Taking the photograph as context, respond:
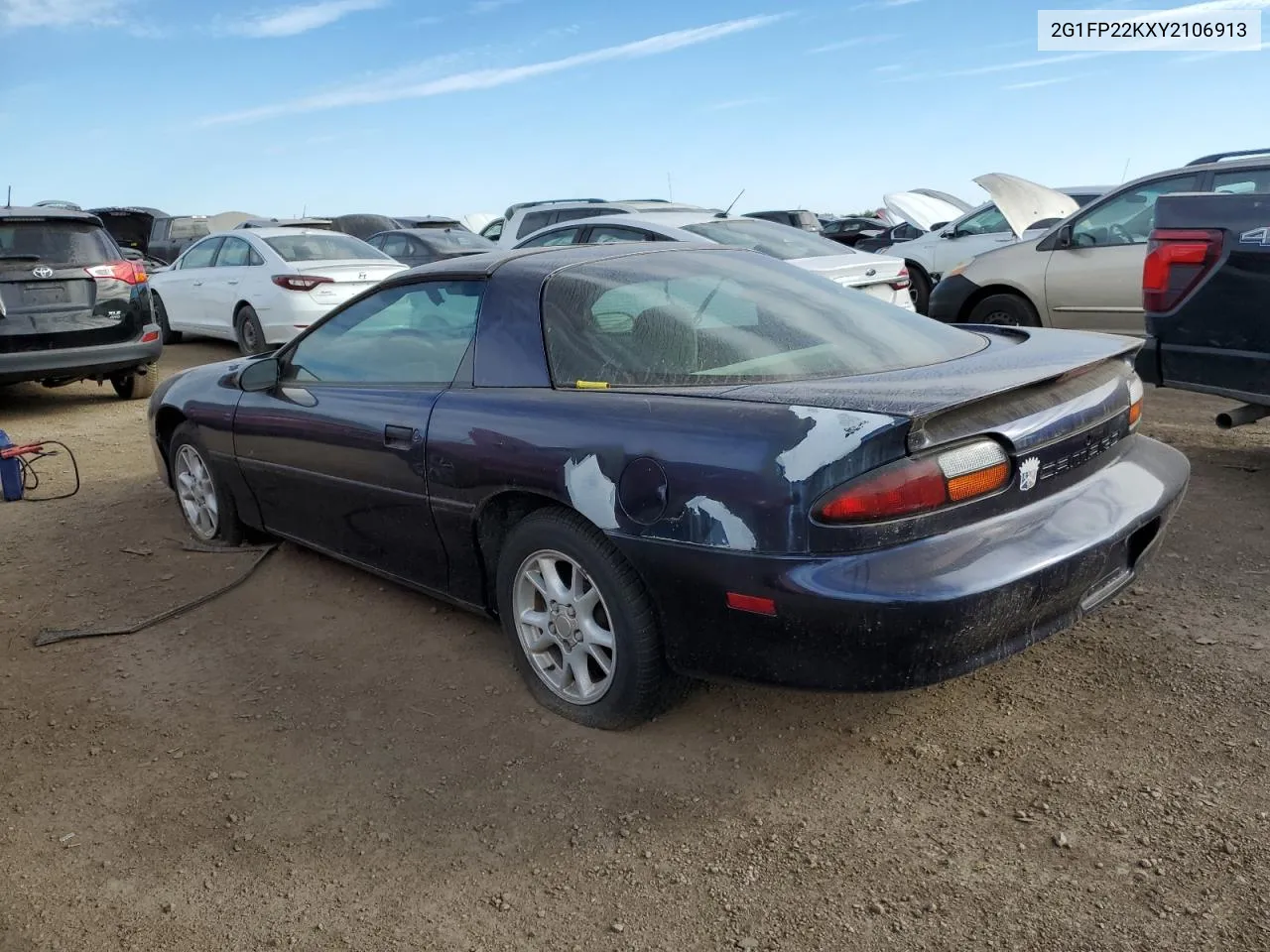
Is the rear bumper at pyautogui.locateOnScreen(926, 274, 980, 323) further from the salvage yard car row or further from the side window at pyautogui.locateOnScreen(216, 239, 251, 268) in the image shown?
the side window at pyautogui.locateOnScreen(216, 239, 251, 268)

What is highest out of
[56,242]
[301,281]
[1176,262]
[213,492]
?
[56,242]

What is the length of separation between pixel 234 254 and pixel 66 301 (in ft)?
10.2

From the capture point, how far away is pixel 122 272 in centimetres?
864

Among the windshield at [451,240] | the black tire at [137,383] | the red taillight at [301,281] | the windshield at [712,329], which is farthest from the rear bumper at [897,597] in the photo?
the windshield at [451,240]

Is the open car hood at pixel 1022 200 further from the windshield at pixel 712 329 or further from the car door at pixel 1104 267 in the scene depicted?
the windshield at pixel 712 329

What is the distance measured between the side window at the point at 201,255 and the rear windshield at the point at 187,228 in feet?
28.3

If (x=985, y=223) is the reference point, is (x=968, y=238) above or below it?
below

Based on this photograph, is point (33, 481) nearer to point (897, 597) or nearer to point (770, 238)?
point (770, 238)

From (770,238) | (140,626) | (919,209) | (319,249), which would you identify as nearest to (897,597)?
(140,626)

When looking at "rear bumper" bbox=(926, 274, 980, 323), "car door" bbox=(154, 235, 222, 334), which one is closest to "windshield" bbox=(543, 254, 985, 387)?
"rear bumper" bbox=(926, 274, 980, 323)

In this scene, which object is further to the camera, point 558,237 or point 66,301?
point 558,237

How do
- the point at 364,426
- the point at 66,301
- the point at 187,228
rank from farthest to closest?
the point at 187,228
the point at 66,301
the point at 364,426

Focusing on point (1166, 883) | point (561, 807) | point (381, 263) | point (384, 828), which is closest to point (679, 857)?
point (561, 807)

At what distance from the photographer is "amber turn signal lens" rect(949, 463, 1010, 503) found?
8.30 ft
